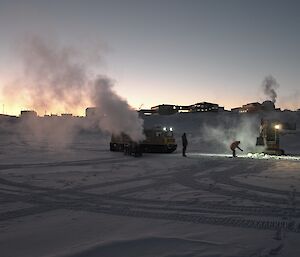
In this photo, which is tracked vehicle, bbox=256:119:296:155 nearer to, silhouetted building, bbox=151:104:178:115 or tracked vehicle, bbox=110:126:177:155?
tracked vehicle, bbox=110:126:177:155

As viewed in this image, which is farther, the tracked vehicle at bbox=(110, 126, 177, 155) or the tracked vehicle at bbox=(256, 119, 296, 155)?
the tracked vehicle at bbox=(110, 126, 177, 155)

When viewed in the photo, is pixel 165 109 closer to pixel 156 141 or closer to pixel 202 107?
pixel 202 107

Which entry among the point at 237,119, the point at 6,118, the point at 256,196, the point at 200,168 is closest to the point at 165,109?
the point at 237,119

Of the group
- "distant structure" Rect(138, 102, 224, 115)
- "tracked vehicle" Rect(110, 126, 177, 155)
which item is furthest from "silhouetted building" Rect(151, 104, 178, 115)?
"tracked vehicle" Rect(110, 126, 177, 155)

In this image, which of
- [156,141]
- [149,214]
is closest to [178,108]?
[156,141]

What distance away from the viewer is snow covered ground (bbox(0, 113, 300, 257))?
7.37 metres

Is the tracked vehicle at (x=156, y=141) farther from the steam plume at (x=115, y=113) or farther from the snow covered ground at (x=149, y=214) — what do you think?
the snow covered ground at (x=149, y=214)

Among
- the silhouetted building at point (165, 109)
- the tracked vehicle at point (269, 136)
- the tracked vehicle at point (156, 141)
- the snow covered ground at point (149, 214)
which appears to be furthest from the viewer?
the silhouetted building at point (165, 109)

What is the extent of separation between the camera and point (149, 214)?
10555 millimetres

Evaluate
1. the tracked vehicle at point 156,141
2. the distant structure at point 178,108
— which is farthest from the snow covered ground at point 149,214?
the distant structure at point 178,108

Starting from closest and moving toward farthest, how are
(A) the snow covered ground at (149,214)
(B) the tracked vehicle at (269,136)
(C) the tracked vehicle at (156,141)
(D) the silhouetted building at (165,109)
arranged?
1. (A) the snow covered ground at (149,214)
2. (B) the tracked vehicle at (269,136)
3. (C) the tracked vehicle at (156,141)
4. (D) the silhouetted building at (165,109)

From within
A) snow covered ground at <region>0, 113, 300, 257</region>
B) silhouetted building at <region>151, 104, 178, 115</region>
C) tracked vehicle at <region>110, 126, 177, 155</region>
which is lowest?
snow covered ground at <region>0, 113, 300, 257</region>

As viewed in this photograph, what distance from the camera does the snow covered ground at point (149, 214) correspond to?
7371 millimetres

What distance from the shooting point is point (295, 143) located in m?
46.1
